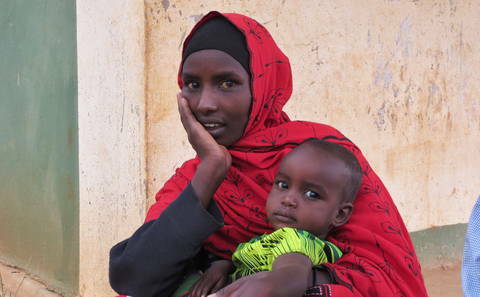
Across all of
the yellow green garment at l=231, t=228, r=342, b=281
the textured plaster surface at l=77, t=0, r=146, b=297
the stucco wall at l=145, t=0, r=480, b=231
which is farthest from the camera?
the stucco wall at l=145, t=0, r=480, b=231

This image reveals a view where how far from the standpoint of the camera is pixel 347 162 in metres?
2.14

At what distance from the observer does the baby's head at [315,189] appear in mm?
2064

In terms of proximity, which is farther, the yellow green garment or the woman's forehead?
the woman's forehead

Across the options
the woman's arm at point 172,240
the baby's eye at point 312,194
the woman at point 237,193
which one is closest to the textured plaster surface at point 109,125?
the woman at point 237,193

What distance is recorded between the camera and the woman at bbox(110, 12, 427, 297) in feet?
6.86

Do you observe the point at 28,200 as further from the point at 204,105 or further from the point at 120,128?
the point at 204,105

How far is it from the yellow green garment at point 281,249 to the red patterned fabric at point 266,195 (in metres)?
0.05

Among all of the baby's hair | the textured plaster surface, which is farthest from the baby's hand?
the textured plaster surface

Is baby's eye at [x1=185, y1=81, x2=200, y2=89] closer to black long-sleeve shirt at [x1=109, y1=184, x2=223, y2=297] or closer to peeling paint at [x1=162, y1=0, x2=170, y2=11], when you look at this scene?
black long-sleeve shirt at [x1=109, y1=184, x2=223, y2=297]

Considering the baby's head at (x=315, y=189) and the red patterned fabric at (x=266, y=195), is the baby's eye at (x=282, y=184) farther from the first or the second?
the red patterned fabric at (x=266, y=195)

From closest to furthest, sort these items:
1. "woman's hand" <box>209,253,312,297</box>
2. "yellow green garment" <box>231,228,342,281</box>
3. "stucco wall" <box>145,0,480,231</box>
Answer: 1. "woman's hand" <box>209,253,312,297</box>
2. "yellow green garment" <box>231,228,342,281</box>
3. "stucco wall" <box>145,0,480,231</box>

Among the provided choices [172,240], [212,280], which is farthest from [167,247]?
[212,280]

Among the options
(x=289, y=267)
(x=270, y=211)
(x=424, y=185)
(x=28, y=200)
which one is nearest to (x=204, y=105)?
(x=270, y=211)

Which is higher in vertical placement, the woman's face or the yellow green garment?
the woman's face
